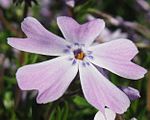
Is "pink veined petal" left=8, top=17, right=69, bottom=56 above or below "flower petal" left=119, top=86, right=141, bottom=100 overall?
above

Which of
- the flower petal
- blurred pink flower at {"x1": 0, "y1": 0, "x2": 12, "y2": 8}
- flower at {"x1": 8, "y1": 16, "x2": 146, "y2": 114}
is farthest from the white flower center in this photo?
blurred pink flower at {"x1": 0, "y1": 0, "x2": 12, "y2": 8}

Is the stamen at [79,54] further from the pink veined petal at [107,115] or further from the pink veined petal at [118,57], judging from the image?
the pink veined petal at [107,115]

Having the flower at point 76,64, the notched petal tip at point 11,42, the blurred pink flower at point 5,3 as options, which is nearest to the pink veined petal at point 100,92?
the flower at point 76,64

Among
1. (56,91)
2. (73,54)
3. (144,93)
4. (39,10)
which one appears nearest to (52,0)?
(39,10)

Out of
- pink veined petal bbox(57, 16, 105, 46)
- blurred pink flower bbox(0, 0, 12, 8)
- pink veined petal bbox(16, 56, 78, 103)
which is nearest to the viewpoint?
pink veined petal bbox(16, 56, 78, 103)

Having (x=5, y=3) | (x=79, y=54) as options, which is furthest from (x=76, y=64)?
(x=5, y=3)

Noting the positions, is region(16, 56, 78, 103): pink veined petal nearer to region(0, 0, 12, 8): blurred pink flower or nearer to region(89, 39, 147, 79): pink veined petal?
region(89, 39, 147, 79): pink veined petal

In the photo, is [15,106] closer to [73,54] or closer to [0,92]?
[0,92]

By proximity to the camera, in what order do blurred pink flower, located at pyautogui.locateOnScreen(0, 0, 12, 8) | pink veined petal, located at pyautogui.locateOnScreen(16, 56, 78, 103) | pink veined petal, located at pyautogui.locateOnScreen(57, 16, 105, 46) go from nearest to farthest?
pink veined petal, located at pyautogui.locateOnScreen(16, 56, 78, 103)
pink veined petal, located at pyautogui.locateOnScreen(57, 16, 105, 46)
blurred pink flower, located at pyautogui.locateOnScreen(0, 0, 12, 8)
